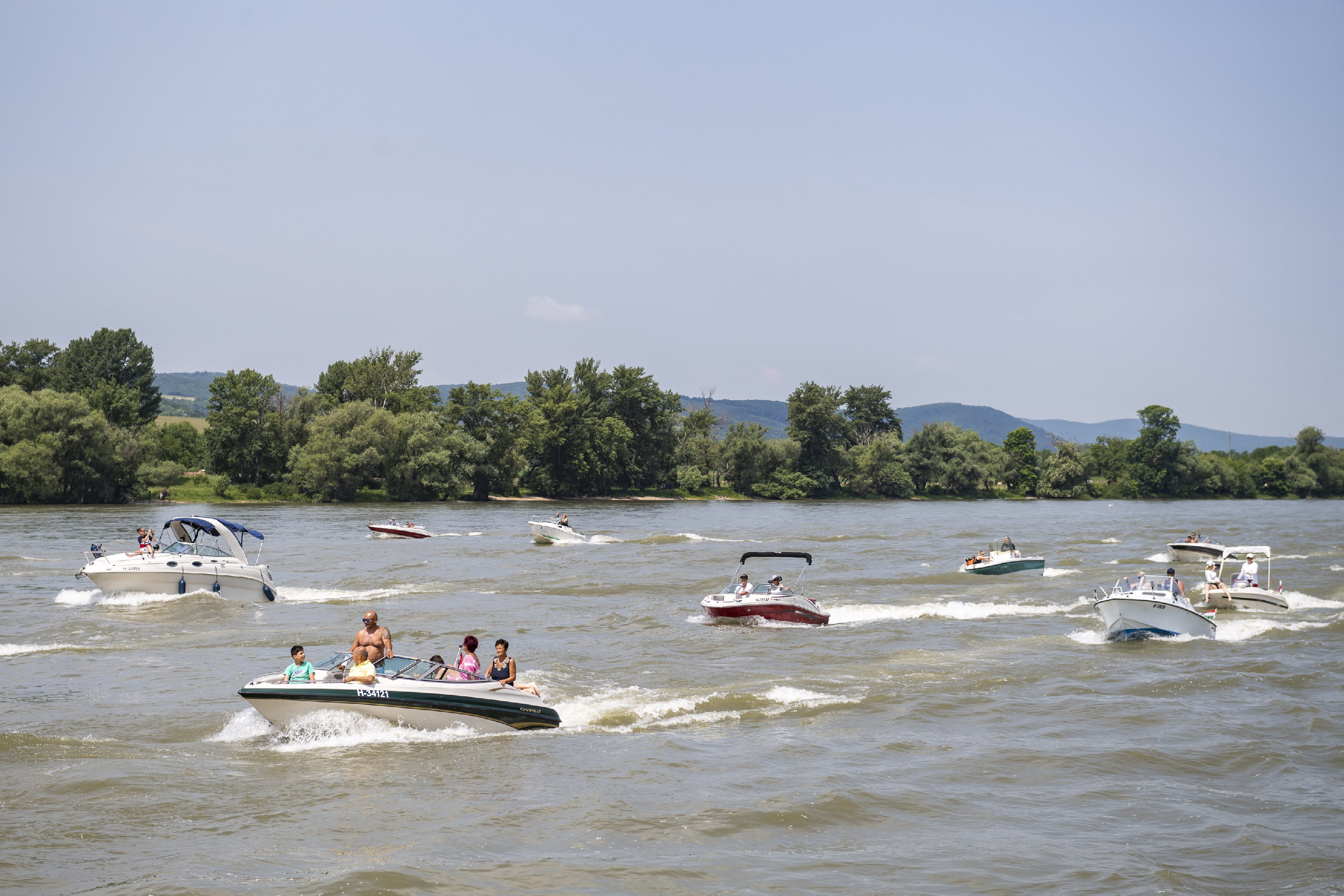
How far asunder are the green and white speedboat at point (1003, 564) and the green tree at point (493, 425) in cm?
7323

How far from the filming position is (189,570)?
103 feet

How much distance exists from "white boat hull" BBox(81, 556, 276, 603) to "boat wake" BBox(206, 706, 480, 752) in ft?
53.3

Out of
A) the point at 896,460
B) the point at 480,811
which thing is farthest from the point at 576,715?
the point at 896,460

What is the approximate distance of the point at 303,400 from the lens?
10469cm

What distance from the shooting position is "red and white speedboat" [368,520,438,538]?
2329 inches

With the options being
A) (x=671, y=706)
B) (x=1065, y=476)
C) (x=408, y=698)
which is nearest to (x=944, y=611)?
(x=671, y=706)

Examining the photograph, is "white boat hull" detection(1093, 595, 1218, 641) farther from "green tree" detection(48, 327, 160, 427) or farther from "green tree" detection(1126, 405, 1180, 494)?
"green tree" detection(1126, 405, 1180, 494)

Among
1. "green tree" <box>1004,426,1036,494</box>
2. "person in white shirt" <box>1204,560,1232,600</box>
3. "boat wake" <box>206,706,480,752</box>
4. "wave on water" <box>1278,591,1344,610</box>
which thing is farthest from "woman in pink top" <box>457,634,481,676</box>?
"green tree" <box>1004,426,1036,494</box>

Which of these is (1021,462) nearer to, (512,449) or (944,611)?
(512,449)

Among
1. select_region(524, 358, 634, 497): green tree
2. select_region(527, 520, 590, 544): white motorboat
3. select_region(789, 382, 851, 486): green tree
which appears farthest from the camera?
select_region(789, 382, 851, 486): green tree

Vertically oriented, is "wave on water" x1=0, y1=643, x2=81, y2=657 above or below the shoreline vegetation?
below

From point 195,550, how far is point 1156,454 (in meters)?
137

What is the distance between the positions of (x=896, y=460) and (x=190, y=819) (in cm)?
12667

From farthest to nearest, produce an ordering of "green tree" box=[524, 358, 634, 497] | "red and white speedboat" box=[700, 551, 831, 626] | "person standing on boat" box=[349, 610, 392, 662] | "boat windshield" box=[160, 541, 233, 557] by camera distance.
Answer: "green tree" box=[524, 358, 634, 497] → "boat windshield" box=[160, 541, 233, 557] → "red and white speedboat" box=[700, 551, 831, 626] → "person standing on boat" box=[349, 610, 392, 662]
